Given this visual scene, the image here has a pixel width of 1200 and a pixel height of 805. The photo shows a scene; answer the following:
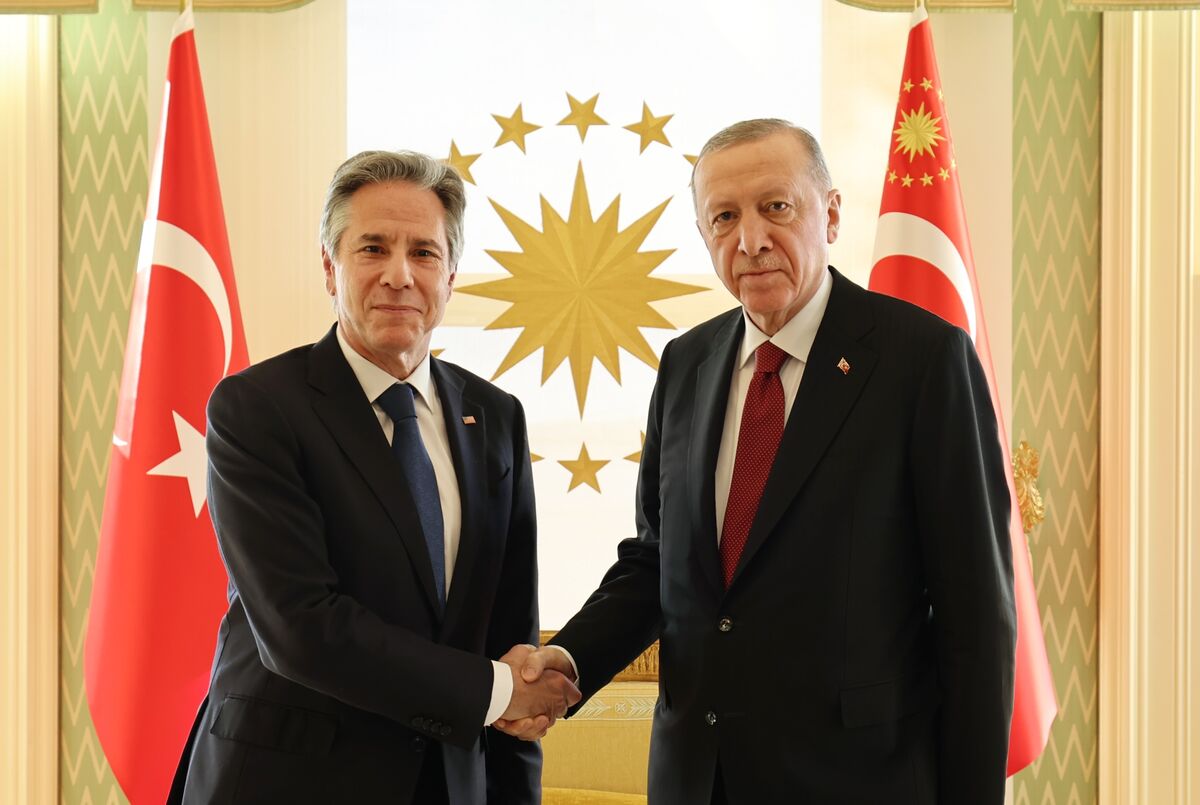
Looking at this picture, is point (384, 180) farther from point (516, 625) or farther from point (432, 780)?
point (432, 780)

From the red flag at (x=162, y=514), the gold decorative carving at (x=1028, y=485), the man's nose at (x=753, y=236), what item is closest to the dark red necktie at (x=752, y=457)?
the man's nose at (x=753, y=236)

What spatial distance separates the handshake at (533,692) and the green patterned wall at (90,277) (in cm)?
187

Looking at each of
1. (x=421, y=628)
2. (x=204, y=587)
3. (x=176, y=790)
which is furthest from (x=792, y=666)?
(x=204, y=587)

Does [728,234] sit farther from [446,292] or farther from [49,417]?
[49,417]

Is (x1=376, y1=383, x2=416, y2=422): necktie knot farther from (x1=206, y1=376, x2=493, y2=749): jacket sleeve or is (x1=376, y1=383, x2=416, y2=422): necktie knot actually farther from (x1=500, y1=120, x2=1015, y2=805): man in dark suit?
(x1=500, y1=120, x2=1015, y2=805): man in dark suit

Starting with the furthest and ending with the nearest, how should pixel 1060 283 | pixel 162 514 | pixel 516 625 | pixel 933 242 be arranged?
1. pixel 1060 283
2. pixel 933 242
3. pixel 162 514
4. pixel 516 625

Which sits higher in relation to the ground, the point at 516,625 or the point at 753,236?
the point at 753,236

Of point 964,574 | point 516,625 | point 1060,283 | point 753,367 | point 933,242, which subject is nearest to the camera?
point 964,574

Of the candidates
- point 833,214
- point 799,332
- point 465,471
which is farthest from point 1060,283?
point 465,471

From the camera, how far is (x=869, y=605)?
169 centimetres

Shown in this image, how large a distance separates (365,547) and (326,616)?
13 cm

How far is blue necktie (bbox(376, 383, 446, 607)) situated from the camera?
1.85 metres

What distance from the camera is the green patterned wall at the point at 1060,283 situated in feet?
10.9

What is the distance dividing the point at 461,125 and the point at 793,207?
6.08ft
